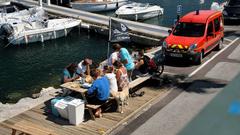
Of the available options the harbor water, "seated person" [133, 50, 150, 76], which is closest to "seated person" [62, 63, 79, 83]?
"seated person" [133, 50, 150, 76]

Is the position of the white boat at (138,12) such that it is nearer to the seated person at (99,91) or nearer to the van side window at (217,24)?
the van side window at (217,24)

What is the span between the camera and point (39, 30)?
3062 cm

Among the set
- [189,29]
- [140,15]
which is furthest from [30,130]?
[140,15]

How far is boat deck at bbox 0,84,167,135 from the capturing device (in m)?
9.55

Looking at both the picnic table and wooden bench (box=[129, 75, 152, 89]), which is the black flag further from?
the picnic table

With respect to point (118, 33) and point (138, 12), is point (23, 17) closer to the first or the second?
point (138, 12)

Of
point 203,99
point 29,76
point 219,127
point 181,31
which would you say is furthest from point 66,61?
point 219,127

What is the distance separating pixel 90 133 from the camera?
9359 millimetres

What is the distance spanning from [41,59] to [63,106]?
1751 cm

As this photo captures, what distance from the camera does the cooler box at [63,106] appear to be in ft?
33.0

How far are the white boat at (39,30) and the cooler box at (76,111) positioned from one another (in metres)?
21.5

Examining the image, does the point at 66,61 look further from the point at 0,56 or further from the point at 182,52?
the point at 182,52

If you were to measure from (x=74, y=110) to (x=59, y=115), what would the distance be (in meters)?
1.06

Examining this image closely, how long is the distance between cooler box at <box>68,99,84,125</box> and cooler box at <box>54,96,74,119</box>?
0.21 m
